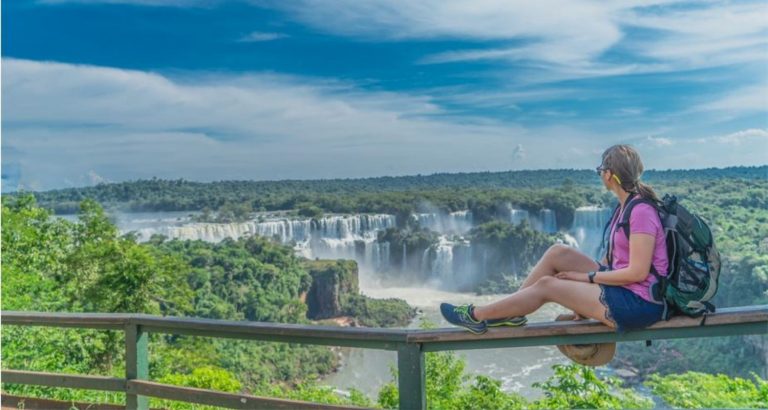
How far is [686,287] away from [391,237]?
44.6 metres

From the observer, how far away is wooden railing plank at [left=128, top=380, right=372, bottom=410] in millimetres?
2158

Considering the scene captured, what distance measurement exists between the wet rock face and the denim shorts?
109 feet

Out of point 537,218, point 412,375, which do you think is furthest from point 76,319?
point 537,218

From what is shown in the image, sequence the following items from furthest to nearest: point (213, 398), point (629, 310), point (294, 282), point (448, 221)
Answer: point (448, 221), point (294, 282), point (213, 398), point (629, 310)

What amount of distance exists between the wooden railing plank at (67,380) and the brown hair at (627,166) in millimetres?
1839

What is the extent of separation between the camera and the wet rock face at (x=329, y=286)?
35.2 m

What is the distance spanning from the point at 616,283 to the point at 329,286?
36.4 metres

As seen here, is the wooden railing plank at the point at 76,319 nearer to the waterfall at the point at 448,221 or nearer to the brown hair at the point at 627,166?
the brown hair at the point at 627,166

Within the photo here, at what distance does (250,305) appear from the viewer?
31.4 m

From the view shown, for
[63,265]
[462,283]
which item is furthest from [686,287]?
[462,283]

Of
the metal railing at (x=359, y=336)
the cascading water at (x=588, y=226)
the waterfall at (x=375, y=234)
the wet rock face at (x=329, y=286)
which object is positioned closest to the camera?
the metal railing at (x=359, y=336)

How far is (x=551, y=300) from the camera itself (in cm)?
187

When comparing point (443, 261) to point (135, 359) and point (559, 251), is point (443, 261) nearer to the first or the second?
point (135, 359)

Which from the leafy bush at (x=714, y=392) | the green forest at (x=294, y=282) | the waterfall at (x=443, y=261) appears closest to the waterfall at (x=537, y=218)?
the green forest at (x=294, y=282)
